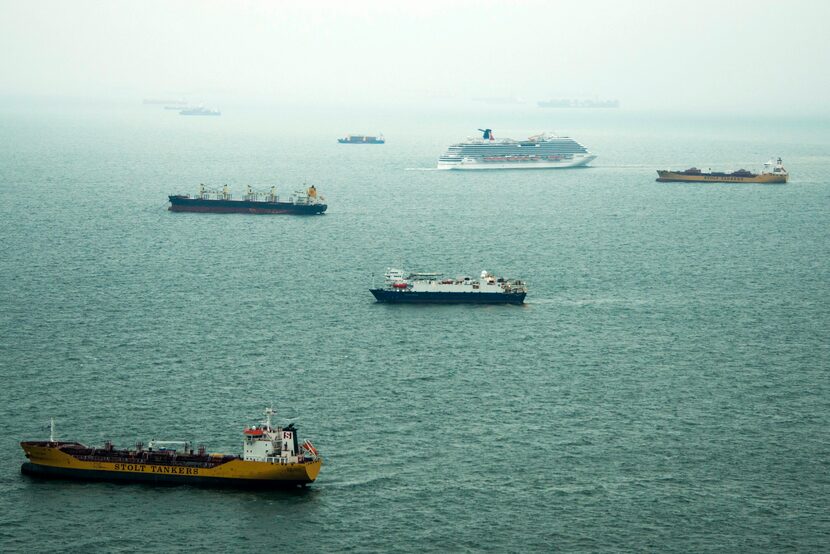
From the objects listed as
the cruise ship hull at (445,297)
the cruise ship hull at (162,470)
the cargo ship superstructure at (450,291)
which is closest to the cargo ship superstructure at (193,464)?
the cruise ship hull at (162,470)

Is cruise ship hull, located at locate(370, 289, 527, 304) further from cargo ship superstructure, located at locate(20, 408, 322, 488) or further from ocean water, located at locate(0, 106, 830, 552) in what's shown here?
cargo ship superstructure, located at locate(20, 408, 322, 488)

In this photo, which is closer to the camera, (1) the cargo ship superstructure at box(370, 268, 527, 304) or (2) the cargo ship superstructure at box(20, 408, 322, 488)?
(2) the cargo ship superstructure at box(20, 408, 322, 488)

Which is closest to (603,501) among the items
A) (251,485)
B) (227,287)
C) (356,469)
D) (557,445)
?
(557,445)

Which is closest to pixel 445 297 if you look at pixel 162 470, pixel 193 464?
pixel 193 464

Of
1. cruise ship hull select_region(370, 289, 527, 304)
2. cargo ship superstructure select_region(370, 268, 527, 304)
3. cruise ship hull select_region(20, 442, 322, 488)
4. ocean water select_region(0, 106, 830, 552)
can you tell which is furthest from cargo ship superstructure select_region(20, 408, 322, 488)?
cargo ship superstructure select_region(370, 268, 527, 304)

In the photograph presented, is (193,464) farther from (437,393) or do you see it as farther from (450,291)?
(450,291)

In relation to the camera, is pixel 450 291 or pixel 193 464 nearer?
pixel 193 464

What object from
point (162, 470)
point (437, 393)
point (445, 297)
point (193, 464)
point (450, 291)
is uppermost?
point (450, 291)

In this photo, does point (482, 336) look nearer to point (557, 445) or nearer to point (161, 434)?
point (557, 445)

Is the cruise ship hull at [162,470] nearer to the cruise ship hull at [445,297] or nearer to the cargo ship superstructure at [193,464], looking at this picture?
the cargo ship superstructure at [193,464]
